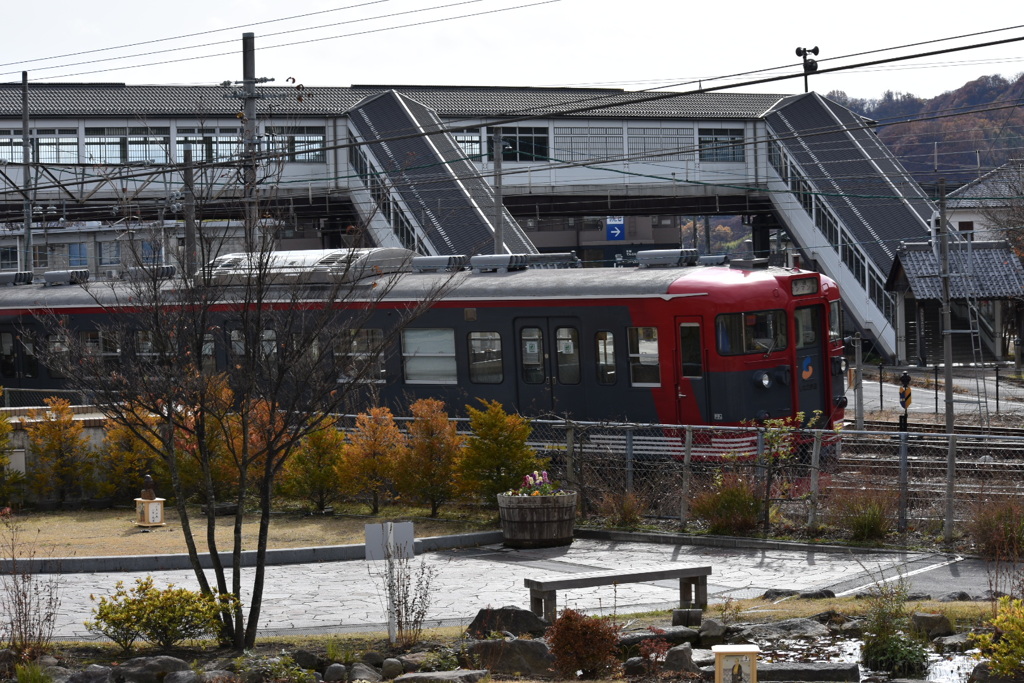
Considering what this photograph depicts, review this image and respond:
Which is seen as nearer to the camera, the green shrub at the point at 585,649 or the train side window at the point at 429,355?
the green shrub at the point at 585,649

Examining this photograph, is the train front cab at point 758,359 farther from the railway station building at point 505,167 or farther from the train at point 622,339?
the railway station building at point 505,167

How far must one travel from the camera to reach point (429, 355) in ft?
71.7

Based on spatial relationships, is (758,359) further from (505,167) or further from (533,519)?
(505,167)

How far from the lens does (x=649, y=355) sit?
1938 cm

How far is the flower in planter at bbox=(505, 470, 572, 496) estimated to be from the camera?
52.1 feet

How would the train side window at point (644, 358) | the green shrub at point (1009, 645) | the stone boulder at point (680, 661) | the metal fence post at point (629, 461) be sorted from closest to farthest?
the green shrub at point (1009, 645) → the stone boulder at point (680, 661) → the metal fence post at point (629, 461) → the train side window at point (644, 358)

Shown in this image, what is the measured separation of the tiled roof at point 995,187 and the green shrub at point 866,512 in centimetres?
3510

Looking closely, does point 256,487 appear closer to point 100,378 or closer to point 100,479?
point 100,479

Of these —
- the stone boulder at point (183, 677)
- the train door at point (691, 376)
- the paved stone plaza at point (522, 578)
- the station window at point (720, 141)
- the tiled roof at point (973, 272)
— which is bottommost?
the paved stone plaza at point (522, 578)

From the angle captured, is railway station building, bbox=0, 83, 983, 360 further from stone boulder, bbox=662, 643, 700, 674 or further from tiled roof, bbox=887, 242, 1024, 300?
stone boulder, bbox=662, 643, 700, 674

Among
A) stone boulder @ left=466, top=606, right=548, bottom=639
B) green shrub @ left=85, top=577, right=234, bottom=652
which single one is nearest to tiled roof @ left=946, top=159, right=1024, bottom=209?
stone boulder @ left=466, top=606, right=548, bottom=639

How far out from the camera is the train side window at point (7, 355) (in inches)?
1104

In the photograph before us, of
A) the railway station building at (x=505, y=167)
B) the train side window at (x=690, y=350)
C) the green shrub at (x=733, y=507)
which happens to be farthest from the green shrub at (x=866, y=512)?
the railway station building at (x=505, y=167)

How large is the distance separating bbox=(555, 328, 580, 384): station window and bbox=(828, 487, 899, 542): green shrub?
555cm
